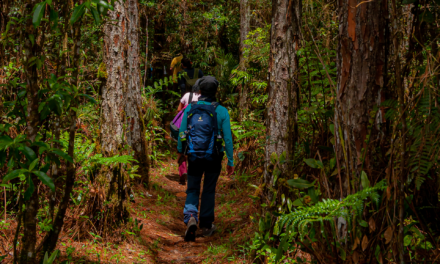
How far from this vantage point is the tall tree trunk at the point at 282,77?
13.5 ft

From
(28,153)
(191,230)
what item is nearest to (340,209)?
(28,153)

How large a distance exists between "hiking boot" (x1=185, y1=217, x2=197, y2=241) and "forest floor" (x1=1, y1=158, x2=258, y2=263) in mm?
85

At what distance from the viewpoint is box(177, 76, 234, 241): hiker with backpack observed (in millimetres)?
5316

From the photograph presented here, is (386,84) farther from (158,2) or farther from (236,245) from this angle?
(158,2)

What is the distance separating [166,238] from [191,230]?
490mm

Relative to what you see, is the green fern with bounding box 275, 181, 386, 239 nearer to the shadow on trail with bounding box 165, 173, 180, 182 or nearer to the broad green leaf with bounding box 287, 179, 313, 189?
the broad green leaf with bounding box 287, 179, 313, 189

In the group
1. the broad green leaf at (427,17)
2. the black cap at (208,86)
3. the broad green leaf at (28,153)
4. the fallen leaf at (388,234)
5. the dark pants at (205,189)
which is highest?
the broad green leaf at (427,17)

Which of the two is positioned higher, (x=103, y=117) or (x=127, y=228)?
(x=103, y=117)

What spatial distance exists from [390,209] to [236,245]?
292 cm

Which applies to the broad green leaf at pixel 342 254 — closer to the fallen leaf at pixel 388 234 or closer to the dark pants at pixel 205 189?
the fallen leaf at pixel 388 234

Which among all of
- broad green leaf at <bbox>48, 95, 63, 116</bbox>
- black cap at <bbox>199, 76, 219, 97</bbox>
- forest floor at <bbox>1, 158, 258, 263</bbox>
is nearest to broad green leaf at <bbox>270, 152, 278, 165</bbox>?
forest floor at <bbox>1, 158, 258, 263</bbox>

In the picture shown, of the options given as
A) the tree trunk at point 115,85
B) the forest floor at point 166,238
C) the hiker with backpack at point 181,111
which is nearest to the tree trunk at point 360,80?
the forest floor at point 166,238

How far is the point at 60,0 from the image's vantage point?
116 inches

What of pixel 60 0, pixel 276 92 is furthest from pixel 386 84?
pixel 60 0
